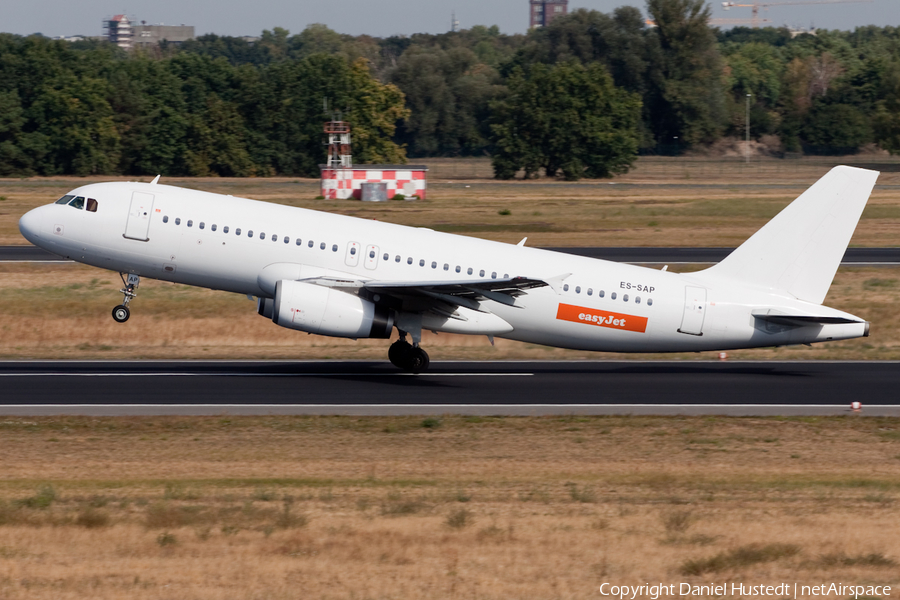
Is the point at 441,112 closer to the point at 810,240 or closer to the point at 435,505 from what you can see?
the point at 810,240

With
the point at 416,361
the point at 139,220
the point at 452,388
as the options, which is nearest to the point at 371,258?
the point at 416,361

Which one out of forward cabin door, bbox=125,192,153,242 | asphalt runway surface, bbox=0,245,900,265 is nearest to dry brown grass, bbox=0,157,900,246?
asphalt runway surface, bbox=0,245,900,265

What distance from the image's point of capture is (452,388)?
94.0 feet

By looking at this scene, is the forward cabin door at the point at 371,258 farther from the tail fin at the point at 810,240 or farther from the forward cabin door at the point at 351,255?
the tail fin at the point at 810,240

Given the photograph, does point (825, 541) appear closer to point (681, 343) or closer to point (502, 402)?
point (502, 402)

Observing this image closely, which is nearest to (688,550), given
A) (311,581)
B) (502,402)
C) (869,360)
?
(311,581)

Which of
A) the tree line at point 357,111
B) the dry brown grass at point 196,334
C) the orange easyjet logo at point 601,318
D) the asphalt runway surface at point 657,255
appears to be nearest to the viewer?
the orange easyjet logo at point 601,318

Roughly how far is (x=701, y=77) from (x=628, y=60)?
38.9 feet

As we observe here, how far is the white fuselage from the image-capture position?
28.8 m

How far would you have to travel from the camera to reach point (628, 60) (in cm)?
16988

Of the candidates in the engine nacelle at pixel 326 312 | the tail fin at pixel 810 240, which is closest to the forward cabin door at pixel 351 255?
the engine nacelle at pixel 326 312

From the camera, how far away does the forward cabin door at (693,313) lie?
3017 cm

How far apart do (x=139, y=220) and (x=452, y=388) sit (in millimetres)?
9555

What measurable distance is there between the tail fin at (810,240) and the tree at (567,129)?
95.8 m
